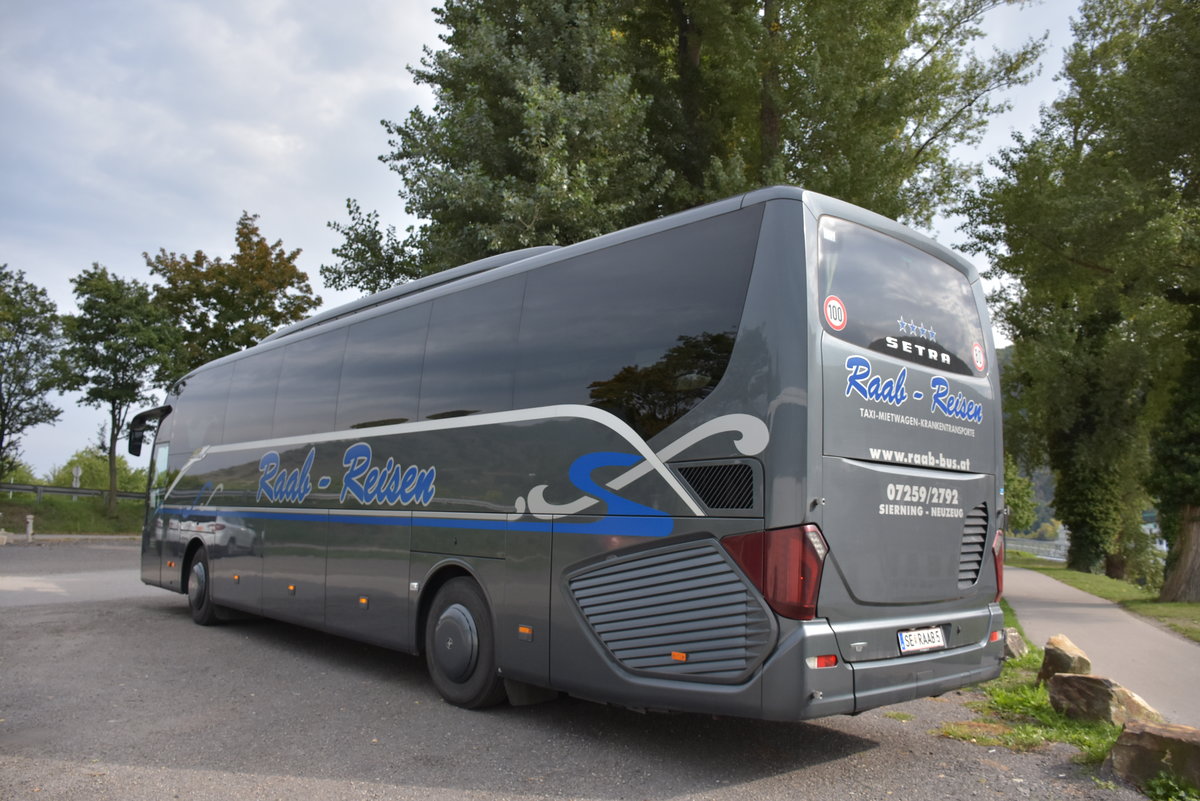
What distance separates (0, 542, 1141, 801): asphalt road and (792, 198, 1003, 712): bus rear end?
661 mm

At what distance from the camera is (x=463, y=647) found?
695cm

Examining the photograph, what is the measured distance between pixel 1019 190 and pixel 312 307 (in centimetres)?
2446

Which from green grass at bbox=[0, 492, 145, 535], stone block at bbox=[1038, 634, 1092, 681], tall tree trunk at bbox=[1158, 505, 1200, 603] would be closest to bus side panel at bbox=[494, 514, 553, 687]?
stone block at bbox=[1038, 634, 1092, 681]

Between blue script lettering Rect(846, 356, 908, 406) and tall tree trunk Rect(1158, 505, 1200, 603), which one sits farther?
tall tree trunk Rect(1158, 505, 1200, 603)

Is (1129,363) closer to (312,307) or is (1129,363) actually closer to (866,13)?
(866,13)

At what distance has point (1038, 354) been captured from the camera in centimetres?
2048

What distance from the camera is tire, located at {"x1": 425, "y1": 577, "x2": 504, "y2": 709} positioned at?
268 inches

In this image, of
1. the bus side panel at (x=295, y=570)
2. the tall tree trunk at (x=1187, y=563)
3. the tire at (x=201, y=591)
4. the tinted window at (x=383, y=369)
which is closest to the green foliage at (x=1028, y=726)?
the tinted window at (x=383, y=369)

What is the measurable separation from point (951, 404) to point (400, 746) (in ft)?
13.8

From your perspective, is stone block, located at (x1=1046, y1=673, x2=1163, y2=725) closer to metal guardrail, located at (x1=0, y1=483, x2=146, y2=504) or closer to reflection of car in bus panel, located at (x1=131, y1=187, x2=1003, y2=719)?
reflection of car in bus panel, located at (x1=131, y1=187, x2=1003, y2=719)

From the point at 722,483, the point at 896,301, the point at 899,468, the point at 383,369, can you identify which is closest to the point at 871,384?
the point at 899,468

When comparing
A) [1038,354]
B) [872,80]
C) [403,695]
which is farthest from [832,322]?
[1038,354]

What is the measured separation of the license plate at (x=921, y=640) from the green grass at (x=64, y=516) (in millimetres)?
30140

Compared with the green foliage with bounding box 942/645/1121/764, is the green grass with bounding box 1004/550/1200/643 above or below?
below
